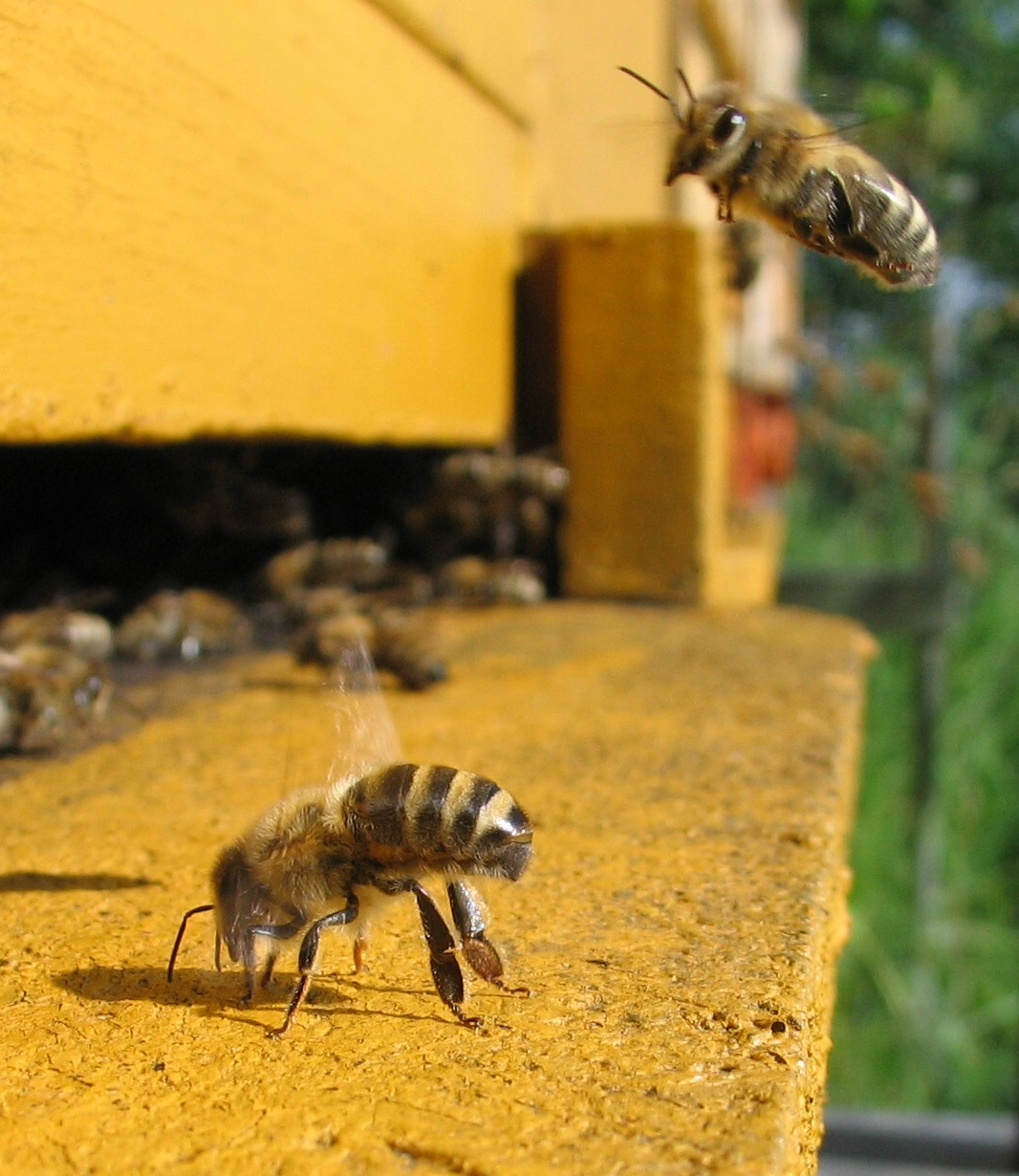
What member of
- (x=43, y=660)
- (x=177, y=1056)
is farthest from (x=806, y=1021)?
(x=43, y=660)

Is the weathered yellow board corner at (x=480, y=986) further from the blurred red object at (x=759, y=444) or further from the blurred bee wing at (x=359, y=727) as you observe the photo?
the blurred red object at (x=759, y=444)

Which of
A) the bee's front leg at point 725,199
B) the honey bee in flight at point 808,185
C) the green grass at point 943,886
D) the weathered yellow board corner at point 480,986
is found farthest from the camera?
the green grass at point 943,886

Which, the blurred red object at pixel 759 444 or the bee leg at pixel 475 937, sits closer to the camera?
the bee leg at pixel 475 937

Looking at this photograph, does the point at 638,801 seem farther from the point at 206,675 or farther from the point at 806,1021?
the point at 206,675

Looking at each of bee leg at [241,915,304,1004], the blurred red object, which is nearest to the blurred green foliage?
the blurred red object

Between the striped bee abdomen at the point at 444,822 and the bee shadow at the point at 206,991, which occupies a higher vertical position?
the striped bee abdomen at the point at 444,822

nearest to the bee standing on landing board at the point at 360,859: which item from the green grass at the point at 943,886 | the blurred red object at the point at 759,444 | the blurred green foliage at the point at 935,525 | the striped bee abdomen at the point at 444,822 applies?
the striped bee abdomen at the point at 444,822

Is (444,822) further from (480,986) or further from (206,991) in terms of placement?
(206,991)
